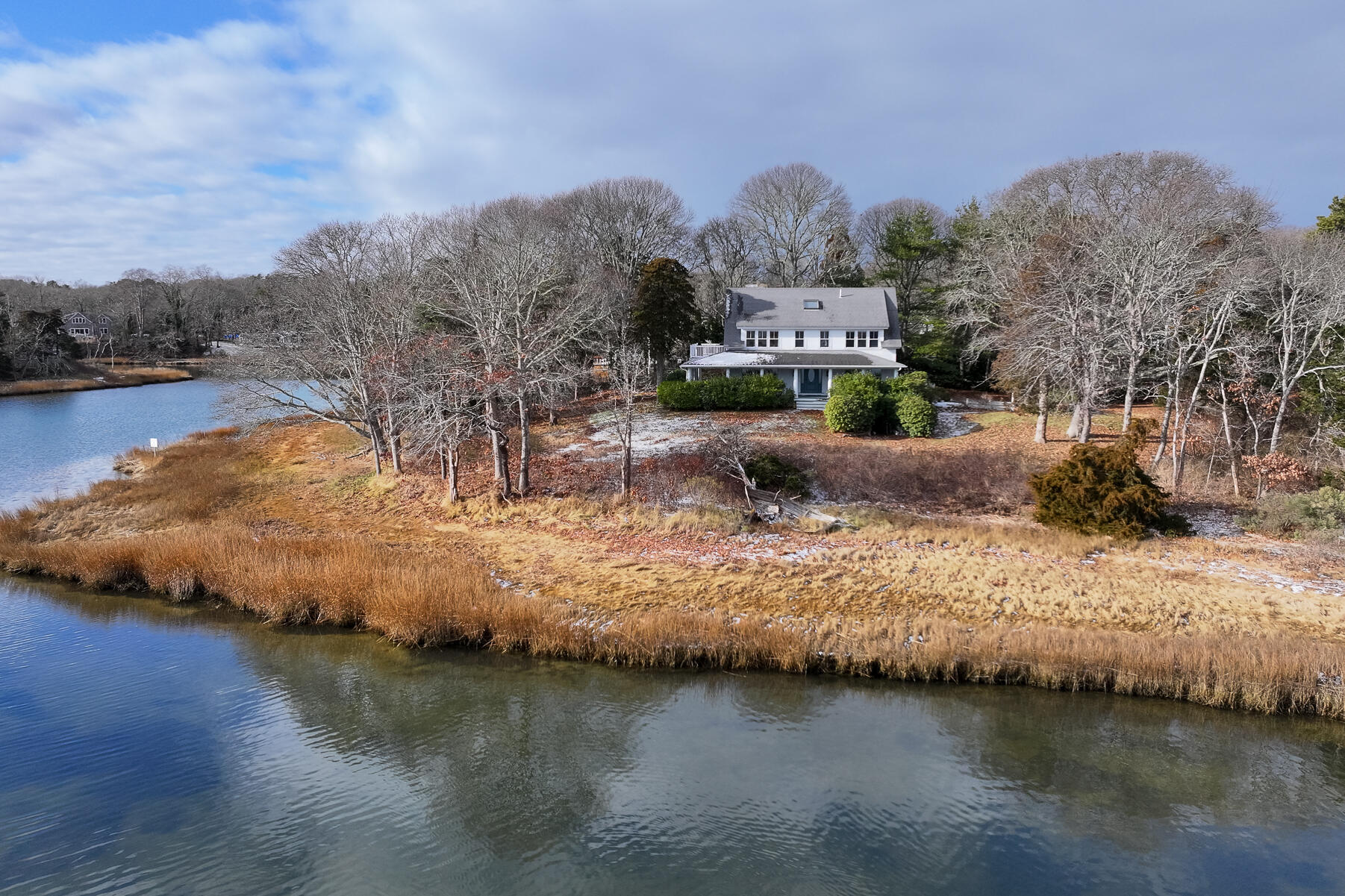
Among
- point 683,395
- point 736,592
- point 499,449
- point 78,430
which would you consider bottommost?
point 736,592

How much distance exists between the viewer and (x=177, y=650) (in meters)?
15.8

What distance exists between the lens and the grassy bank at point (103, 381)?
217 feet

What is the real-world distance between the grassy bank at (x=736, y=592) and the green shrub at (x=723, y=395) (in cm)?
1653

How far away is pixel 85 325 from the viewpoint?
10056 cm

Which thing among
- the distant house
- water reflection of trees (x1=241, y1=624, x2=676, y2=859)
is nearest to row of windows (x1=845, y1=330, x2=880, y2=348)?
water reflection of trees (x1=241, y1=624, x2=676, y2=859)

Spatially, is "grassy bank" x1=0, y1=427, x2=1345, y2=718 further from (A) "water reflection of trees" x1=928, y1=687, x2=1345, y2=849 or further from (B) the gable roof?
(B) the gable roof

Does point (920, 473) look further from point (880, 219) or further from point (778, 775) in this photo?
point (880, 219)

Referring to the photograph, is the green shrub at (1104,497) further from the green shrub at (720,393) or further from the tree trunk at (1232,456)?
the green shrub at (720,393)

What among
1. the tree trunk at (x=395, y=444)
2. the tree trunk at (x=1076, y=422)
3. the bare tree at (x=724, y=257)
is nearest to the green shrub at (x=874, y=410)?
the tree trunk at (x=1076, y=422)

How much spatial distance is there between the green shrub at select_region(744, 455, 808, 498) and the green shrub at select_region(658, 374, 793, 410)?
14.5 m

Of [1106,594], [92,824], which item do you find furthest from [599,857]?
[1106,594]

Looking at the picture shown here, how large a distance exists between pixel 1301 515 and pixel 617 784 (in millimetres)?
20858

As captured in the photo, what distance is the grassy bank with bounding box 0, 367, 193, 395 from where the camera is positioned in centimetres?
6612


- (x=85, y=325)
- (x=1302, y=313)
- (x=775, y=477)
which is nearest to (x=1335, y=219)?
(x=1302, y=313)
